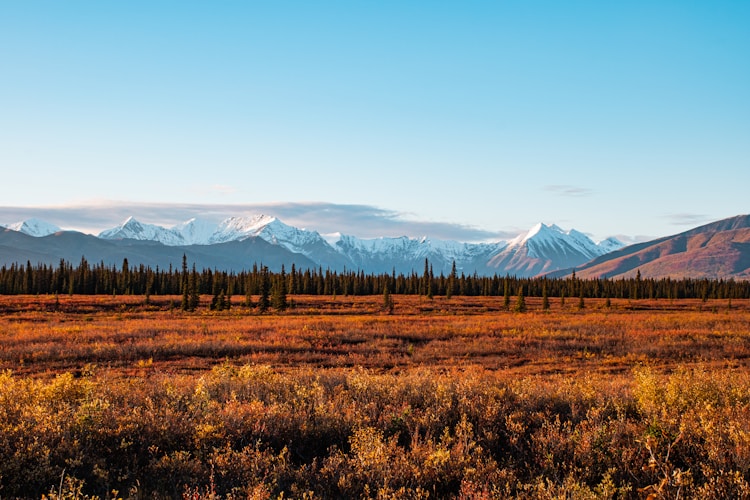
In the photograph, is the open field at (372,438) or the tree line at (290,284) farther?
the tree line at (290,284)

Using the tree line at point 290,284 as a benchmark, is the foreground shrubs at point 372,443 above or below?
above

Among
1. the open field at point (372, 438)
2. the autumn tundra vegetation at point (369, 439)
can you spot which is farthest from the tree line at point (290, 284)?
the open field at point (372, 438)

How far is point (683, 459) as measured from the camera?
681 centimetres

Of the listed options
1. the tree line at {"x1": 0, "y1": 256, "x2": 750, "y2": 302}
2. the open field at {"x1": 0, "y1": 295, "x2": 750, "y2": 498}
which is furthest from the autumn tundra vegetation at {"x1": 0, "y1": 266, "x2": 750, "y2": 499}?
the tree line at {"x1": 0, "y1": 256, "x2": 750, "y2": 302}

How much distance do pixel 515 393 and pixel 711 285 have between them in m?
191

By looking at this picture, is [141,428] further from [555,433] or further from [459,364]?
[459,364]

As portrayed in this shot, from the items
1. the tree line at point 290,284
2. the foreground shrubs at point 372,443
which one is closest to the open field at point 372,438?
the foreground shrubs at point 372,443

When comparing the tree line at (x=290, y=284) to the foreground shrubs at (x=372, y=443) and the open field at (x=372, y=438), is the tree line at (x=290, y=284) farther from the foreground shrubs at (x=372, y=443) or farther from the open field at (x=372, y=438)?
the foreground shrubs at (x=372, y=443)

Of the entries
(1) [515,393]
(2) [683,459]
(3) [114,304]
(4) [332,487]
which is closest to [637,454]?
(2) [683,459]

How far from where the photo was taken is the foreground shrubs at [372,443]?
229 inches

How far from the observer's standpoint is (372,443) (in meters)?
6.66

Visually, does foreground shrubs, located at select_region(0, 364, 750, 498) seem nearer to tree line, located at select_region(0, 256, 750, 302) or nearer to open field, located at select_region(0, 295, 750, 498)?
open field, located at select_region(0, 295, 750, 498)

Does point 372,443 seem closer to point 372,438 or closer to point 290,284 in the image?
point 372,438

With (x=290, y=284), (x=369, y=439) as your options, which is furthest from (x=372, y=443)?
Result: (x=290, y=284)
